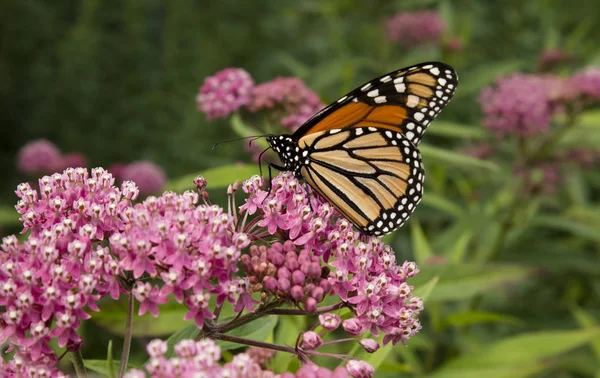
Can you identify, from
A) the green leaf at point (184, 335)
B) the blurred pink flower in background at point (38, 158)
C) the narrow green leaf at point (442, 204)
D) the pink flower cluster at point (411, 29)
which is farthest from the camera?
the pink flower cluster at point (411, 29)

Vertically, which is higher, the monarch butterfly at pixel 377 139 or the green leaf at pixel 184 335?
the monarch butterfly at pixel 377 139

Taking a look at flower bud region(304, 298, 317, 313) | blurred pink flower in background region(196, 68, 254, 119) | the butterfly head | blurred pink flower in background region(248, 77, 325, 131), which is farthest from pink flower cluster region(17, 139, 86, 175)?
flower bud region(304, 298, 317, 313)

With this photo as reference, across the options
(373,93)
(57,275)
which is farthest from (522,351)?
(57,275)

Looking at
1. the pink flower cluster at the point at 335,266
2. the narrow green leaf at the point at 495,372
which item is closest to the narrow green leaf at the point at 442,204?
the narrow green leaf at the point at 495,372

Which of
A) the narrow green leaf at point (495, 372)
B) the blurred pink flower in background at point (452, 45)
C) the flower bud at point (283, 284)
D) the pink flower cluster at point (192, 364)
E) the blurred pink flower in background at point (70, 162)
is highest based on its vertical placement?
the blurred pink flower in background at point (452, 45)

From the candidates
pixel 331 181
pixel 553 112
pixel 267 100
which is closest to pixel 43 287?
pixel 331 181

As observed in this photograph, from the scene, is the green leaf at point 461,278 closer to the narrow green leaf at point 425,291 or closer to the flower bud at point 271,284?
the narrow green leaf at point 425,291

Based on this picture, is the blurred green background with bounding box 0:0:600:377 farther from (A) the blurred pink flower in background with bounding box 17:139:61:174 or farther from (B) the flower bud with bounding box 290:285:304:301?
(B) the flower bud with bounding box 290:285:304:301

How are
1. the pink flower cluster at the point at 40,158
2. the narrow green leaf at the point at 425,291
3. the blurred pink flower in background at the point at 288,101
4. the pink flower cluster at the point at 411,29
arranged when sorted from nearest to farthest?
the narrow green leaf at the point at 425,291, the blurred pink flower in background at the point at 288,101, the pink flower cluster at the point at 40,158, the pink flower cluster at the point at 411,29
